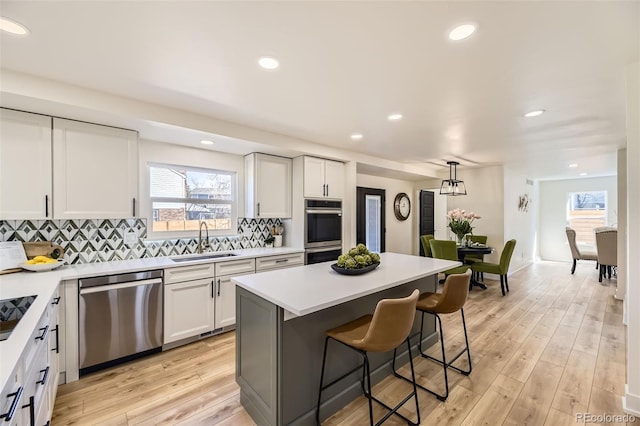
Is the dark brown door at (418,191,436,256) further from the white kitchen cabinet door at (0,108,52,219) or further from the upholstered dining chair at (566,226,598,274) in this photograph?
the white kitchen cabinet door at (0,108,52,219)

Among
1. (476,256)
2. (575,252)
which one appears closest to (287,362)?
(476,256)

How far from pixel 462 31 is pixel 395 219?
201 inches

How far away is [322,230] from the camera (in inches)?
159

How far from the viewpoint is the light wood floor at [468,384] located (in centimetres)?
192

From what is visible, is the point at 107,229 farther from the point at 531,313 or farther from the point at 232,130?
the point at 531,313

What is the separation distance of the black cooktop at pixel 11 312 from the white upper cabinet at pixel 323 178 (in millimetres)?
2824

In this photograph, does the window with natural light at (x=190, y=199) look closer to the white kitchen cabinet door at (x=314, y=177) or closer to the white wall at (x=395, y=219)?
the white kitchen cabinet door at (x=314, y=177)

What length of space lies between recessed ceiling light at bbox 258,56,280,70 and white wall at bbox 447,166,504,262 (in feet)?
18.0

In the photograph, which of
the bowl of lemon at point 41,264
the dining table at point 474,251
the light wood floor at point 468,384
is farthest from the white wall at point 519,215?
the bowl of lemon at point 41,264

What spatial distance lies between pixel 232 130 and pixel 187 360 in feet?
7.91

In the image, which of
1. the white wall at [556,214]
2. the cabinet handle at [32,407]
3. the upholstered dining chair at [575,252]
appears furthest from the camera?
the white wall at [556,214]

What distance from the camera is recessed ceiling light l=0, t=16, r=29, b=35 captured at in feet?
4.72

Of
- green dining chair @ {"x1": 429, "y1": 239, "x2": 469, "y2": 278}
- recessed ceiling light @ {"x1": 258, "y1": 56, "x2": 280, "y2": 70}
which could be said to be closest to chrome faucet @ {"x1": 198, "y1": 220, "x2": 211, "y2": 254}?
recessed ceiling light @ {"x1": 258, "y1": 56, "x2": 280, "y2": 70}

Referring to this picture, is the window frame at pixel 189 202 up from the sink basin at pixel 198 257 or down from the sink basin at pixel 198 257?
up
